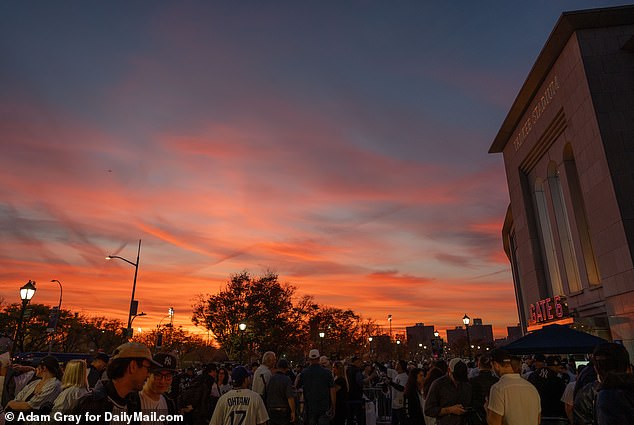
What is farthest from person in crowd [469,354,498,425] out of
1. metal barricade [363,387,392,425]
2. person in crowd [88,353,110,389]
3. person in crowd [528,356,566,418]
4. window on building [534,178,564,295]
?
window on building [534,178,564,295]

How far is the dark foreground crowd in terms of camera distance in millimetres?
3471

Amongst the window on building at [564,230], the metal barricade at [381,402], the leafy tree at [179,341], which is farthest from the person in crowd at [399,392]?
the leafy tree at [179,341]

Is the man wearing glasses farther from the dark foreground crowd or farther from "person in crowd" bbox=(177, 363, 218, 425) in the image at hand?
"person in crowd" bbox=(177, 363, 218, 425)

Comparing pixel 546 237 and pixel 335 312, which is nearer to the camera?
pixel 546 237

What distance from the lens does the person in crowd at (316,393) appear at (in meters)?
9.79

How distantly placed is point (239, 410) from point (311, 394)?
15.6ft

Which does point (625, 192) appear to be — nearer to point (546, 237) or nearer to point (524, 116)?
point (546, 237)

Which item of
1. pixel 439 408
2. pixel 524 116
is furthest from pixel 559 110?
pixel 439 408

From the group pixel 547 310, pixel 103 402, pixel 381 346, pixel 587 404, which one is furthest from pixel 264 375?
pixel 381 346

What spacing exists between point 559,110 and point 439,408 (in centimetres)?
3139

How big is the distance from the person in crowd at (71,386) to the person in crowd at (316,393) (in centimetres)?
547

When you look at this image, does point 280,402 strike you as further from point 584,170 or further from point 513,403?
point 584,170

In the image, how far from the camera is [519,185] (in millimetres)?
40594

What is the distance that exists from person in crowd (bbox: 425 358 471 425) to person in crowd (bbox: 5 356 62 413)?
5.61 m
